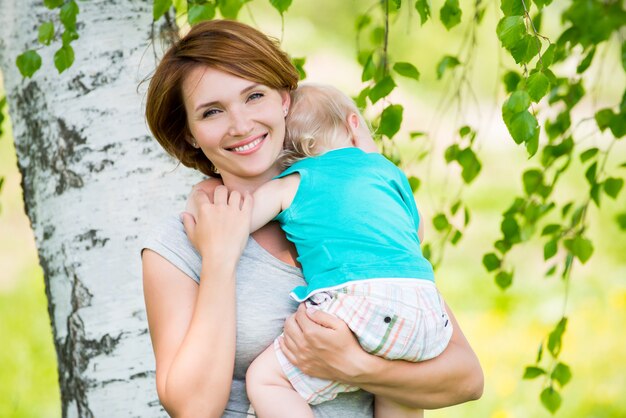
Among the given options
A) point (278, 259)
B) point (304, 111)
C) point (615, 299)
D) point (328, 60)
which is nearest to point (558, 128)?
point (304, 111)

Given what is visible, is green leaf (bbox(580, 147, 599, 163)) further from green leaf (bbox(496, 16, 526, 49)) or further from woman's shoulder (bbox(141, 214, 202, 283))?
woman's shoulder (bbox(141, 214, 202, 283))

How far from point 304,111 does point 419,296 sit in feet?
1.59

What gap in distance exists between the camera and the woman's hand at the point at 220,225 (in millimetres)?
1618

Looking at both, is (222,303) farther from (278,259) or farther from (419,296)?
(419,296)

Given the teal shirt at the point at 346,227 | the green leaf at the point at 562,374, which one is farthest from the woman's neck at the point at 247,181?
the green leaf at the point at 562,374

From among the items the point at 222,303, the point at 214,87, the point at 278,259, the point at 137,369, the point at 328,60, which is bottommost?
the point at 137,369

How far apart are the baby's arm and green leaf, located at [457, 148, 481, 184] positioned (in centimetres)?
110

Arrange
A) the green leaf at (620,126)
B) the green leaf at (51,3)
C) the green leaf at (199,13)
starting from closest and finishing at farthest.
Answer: the green leaf at (199,13)
the green leaf at (51,3)
the green leaf at (620,126)

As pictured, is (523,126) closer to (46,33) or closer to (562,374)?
(46,33)

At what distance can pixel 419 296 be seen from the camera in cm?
165

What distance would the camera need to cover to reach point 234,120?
170 centimetres

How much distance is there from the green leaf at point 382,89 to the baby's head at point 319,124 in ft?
0.91

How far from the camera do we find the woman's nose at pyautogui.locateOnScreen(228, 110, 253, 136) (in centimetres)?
Result: 169

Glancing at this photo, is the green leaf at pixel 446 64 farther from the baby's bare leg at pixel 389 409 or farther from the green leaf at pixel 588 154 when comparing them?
the baby's bare leg at pixel 389 409
